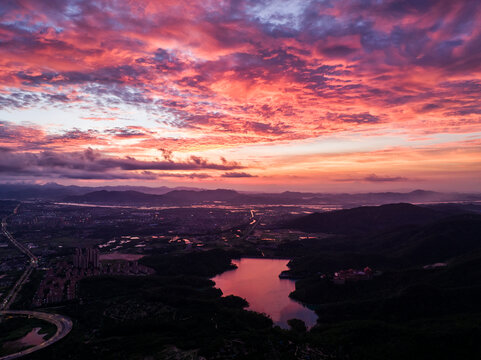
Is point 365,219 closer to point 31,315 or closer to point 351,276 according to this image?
point 351,276

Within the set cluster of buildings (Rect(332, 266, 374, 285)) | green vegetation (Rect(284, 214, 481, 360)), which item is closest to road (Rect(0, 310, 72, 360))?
green vegetation (Rect(284, 214, 481, 360))

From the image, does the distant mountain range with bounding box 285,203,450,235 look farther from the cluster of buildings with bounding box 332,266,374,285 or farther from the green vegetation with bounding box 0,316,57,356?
→ the green vegetation with bounding box 0,316,57,356

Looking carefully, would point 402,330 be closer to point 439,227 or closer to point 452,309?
point 452,309

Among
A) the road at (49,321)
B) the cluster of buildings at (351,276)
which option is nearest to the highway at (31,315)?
the road at (49,321)

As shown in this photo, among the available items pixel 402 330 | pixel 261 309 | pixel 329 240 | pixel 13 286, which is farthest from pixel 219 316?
pixel 329 240

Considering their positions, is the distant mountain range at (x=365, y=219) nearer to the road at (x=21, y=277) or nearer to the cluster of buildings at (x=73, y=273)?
the cluster of buildings at (x=73, y=273)

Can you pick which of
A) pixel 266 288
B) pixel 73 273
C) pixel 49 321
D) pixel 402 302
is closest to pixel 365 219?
pixel 266 288
